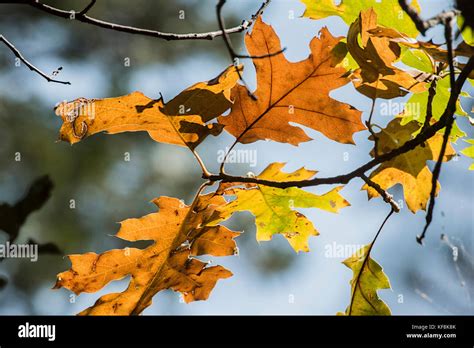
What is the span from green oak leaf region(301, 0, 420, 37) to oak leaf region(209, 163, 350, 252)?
26 cm

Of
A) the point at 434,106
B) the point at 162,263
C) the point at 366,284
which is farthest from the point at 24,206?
the point at 434,106

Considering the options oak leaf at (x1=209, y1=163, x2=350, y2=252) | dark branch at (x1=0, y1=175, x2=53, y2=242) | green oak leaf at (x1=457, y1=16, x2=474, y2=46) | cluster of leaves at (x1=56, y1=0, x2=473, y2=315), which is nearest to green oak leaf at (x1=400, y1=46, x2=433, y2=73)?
cluster of leaves at (x1=56, y1=0, x2=473, y2=315)

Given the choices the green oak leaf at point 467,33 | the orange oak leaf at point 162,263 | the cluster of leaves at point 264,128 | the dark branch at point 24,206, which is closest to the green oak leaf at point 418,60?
the cluster of leaves at point 264,128

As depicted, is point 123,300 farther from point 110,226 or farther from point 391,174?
point 110,226

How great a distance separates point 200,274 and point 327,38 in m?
0.40

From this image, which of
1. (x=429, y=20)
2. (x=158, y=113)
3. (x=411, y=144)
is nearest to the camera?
(x=429, y=20)

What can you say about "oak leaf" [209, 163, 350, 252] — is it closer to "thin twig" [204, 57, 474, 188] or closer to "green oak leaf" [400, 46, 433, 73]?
"thin twig" [204, 57, 474, 188]

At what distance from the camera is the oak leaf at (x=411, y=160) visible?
2.74 ft

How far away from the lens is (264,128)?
2.71 feet

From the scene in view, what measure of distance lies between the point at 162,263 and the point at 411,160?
0.43 metres

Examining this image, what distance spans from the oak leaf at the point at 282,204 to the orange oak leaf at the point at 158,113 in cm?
11

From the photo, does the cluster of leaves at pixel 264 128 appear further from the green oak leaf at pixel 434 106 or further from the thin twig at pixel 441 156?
the thin twig at pixel 441 156

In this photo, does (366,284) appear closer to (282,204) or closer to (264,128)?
(282,204)

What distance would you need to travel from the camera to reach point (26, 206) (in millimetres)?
810
